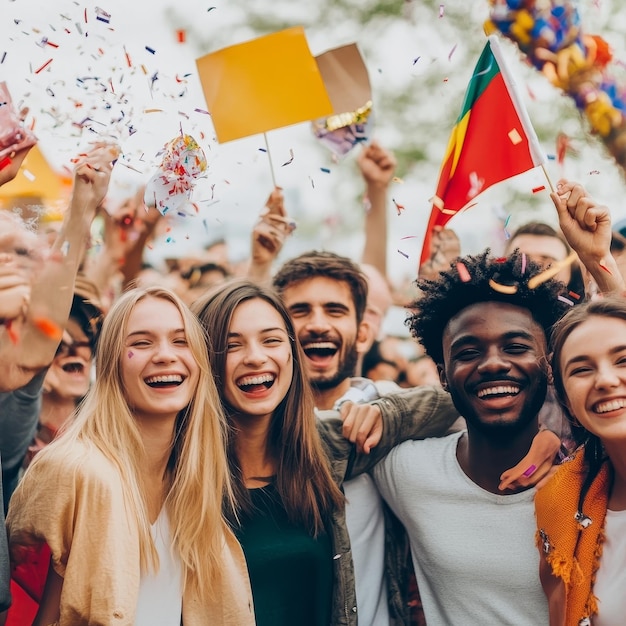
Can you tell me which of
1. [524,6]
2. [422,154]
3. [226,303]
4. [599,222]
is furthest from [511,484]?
[422,154]

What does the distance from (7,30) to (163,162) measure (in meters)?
0.78

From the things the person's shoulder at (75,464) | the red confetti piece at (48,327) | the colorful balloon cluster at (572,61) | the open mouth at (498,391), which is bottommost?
the open mouth at (498,391)

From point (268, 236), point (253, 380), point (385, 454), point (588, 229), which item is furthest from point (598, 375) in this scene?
point (268, 236)

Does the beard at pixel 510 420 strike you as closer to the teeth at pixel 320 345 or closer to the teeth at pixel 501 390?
the teeth at pixel 501 390

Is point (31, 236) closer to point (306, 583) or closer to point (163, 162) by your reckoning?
point (163, 162)

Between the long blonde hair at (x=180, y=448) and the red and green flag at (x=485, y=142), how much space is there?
119 centimetres

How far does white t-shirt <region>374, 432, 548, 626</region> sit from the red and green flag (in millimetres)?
994

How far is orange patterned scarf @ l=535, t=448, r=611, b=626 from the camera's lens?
3000 mm

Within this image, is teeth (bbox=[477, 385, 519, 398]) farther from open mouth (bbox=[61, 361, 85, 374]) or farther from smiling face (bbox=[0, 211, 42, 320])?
open mouth (bbox=[61, 361, 85, 374])

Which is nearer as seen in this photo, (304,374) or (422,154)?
(304,374)

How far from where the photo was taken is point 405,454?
3.76m

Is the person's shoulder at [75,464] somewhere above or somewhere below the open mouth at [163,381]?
below

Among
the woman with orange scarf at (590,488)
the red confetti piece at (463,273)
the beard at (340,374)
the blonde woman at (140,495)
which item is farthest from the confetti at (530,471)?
the beard at (340,374)

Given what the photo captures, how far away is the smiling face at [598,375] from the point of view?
10.0ft
